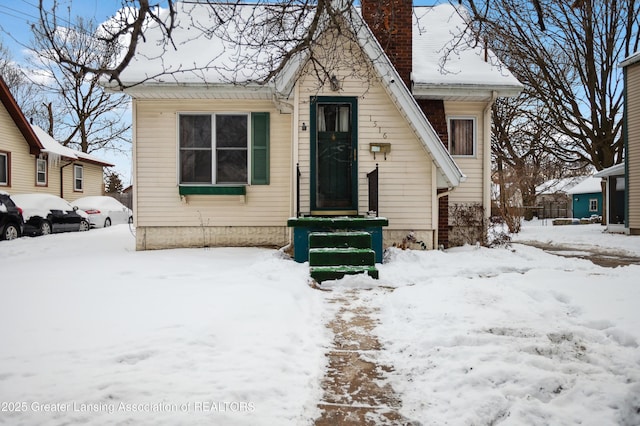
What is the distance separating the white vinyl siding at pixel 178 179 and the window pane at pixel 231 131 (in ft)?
0.65

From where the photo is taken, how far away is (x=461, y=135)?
390 inches

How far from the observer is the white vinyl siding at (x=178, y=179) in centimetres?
901

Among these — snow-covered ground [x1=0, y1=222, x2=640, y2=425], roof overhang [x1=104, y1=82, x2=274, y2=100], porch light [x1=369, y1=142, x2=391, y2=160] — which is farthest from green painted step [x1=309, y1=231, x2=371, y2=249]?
roof overhang [x1=104, y1=82, x2=274, y2=100]

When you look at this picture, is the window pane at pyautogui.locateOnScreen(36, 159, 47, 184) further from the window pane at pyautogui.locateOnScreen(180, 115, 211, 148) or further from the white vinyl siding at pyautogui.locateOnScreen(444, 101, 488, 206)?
the white vinyl siding at pyautogui.locateOnScreen(444, 101, 488, 206)

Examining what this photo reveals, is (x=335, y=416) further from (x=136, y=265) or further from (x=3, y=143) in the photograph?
(x=3, y=143)

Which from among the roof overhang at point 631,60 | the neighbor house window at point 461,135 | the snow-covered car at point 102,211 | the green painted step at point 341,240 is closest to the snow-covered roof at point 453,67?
the neighbor house window at point 461,135

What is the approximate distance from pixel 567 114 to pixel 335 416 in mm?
22771

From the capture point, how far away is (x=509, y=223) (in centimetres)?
1673

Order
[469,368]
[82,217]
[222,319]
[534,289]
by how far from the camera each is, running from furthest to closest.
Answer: [82,217] → [534,289] → [222,319] → [469,368]

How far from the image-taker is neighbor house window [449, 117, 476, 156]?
32.4ft

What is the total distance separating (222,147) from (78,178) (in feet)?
57.4

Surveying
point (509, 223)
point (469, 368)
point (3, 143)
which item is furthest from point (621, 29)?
point (3, 143)

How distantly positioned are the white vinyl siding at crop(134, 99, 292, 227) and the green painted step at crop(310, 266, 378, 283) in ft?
11.1

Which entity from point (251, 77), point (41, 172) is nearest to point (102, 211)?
point (41, 172)
